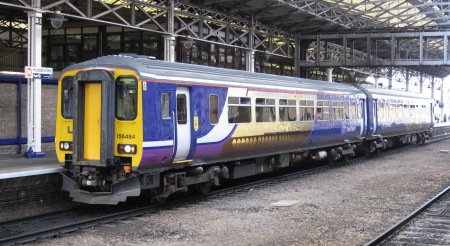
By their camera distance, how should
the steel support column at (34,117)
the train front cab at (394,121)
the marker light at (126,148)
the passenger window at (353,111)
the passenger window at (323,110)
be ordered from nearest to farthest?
the marker light at (126,148) → the steel support column at (34,117) → the passenger window at (323,110) → the passenger window at (353,111) → the train front cab at (394,121)

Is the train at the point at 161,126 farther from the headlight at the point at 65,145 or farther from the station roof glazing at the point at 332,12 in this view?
the station roof glazing at the point at 332,12

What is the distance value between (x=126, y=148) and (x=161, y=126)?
0.83 meters

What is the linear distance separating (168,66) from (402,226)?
5593mm

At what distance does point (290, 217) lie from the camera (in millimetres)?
9781

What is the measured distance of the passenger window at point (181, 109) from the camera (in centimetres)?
1056

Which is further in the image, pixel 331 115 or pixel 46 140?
pixel 331 115

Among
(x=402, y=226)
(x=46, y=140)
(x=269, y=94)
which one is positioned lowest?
(x=402, y=226)

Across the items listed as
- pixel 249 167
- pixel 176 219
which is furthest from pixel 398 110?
pixel 176 219

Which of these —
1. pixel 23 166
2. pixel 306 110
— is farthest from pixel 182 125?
pixel 306 110

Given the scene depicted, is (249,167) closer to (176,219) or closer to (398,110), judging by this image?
(176,219)

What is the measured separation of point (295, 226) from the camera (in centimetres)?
905

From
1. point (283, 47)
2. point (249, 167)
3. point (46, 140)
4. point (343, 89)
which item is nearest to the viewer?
point (249, 167)

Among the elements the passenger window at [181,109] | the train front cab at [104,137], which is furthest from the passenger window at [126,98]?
the passenger window at [181,109]

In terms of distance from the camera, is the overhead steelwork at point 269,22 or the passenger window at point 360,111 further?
the passenger window at point 360,111
